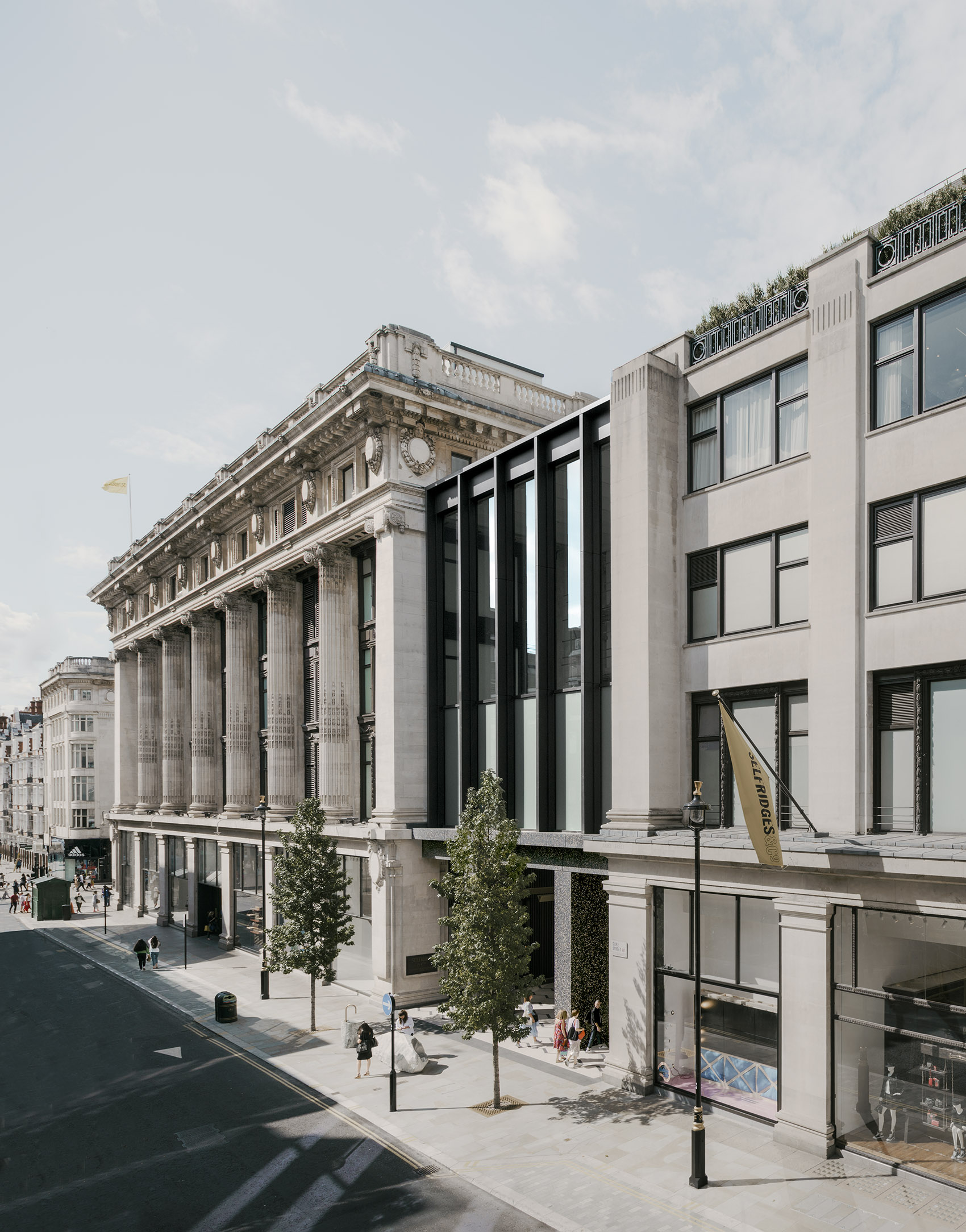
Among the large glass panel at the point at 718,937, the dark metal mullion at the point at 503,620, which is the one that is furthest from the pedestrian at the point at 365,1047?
the large glass panel at the point at 718,937

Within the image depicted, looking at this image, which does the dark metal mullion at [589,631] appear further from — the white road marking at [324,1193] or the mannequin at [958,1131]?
the mannequin at [958,1131]

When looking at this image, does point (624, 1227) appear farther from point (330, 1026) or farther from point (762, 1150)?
point (330, 1026)

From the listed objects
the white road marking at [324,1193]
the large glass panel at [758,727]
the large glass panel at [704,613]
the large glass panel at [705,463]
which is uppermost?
the large glass panel at [705,463]

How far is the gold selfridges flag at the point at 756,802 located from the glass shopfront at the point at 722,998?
7.98ft

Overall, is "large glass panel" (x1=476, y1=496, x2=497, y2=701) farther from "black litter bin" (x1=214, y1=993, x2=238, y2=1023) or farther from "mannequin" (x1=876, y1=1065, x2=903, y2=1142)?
"mannequin" (x1=876, y1=1065, x2=903, y2=1142)

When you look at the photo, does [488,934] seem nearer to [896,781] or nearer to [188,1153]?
[188,1153]

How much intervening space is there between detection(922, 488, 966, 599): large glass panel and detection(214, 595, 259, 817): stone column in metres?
34.7

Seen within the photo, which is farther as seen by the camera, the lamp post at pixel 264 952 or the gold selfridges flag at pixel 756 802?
the lamp post at pixel 264 952

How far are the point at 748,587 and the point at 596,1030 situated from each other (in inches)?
522

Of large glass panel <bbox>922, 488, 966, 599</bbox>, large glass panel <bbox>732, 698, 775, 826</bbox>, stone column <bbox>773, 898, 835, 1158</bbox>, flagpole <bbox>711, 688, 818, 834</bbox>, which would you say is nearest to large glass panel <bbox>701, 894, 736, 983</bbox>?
stone column <bbox>773, 898, 835, 1158</bbox>

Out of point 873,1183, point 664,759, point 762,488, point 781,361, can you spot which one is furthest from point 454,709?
point 873,1183

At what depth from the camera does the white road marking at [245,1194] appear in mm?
15477

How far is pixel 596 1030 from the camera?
24375 millimetres

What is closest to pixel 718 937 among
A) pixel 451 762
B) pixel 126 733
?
pixel 451 762
